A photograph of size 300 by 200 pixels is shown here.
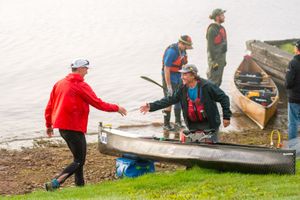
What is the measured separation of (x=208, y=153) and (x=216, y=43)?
24.1ft

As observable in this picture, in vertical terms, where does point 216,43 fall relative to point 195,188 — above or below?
above

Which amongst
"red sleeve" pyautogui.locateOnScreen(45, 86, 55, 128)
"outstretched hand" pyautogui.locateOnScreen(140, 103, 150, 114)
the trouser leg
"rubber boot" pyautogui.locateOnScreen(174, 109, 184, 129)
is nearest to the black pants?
"red sleeve" pyautogui.locateOnScreen(45, 86, 55, 128)

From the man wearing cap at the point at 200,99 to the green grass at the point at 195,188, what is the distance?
82 centimetres

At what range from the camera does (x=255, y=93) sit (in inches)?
696

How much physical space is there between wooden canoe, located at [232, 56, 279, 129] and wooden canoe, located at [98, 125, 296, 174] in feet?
20.4

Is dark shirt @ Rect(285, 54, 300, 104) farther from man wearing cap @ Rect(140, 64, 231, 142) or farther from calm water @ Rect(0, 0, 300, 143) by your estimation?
calm water @ Rect(0, 0, 300, 143)

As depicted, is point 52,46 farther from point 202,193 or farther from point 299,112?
point 202,193

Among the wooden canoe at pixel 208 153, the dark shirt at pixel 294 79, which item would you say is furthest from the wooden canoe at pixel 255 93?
the wooden canoe at pixel 208 153

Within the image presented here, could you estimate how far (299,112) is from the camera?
1222 cm

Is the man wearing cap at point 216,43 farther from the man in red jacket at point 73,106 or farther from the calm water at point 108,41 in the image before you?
the man in red jacket at point 73,106

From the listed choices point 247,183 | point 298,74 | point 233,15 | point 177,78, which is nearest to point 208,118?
point 247,183

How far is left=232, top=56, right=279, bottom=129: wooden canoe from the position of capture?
646 inches

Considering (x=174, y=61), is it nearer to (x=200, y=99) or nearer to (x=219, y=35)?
(x=219, y=35)

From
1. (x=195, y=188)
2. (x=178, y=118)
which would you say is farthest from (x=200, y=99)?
(x=178, y=118)
